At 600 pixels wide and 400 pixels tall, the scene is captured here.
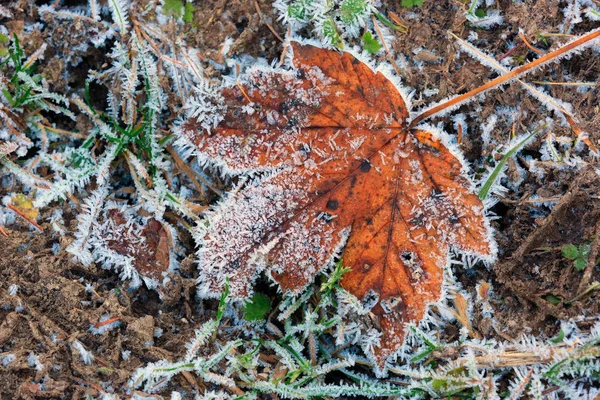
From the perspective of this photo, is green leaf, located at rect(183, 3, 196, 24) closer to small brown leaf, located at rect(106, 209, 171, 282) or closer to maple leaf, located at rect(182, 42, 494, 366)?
maple leaf, located at rect(182, 42, 494, 366)

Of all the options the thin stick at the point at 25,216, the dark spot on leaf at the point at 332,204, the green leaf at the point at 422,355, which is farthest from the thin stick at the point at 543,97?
the thin stick at the point at 25,216

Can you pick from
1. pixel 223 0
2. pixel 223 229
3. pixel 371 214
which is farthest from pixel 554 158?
pixel 223 0

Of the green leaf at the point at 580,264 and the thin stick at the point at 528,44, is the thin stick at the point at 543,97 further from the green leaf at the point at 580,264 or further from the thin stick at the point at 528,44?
the green leaf at the point at 580,264

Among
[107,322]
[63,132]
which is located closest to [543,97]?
[107,322]

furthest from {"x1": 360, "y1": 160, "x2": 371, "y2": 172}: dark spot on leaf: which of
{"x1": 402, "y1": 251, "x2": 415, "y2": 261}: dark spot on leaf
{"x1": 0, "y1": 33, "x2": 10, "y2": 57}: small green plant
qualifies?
{"x1": 0, "y1": 33, "x2": 10, "y2": 57}: small green plant

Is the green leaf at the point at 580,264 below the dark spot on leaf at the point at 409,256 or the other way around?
below

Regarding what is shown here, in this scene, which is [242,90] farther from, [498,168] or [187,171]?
[498,168]
